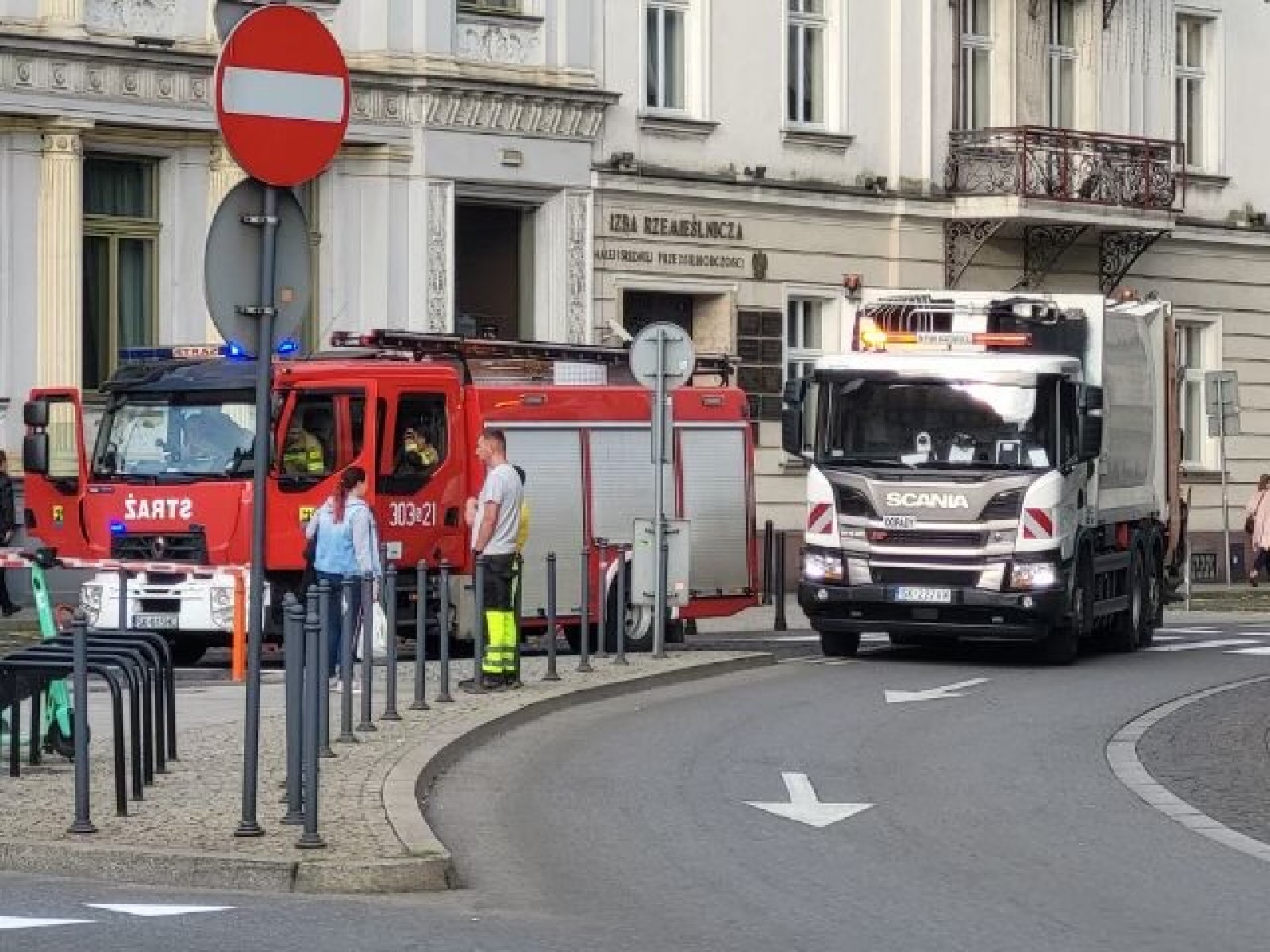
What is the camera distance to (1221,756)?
18.8 m

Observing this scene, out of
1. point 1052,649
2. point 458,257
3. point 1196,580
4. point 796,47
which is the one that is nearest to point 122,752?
point 1052,649

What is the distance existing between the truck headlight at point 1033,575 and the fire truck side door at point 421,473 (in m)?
4.80

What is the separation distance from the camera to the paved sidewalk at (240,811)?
40.0ft

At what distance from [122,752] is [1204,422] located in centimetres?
3680

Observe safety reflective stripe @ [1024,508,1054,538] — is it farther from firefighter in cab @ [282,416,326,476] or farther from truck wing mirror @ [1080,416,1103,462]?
firefighter in cab @ [282,416,326,476]

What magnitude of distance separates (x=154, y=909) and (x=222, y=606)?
47.7 feet

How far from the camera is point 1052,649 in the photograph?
27.5m

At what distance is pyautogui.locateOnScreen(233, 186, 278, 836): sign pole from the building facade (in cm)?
2096

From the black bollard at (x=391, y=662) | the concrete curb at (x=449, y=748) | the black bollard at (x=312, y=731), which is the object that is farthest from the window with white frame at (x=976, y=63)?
the black bollard at (x=312, y=731)

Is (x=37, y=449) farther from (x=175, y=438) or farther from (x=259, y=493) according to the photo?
(x=259, y=493)

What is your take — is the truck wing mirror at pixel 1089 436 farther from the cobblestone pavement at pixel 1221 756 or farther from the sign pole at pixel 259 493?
the sign pole at pixel 259 493

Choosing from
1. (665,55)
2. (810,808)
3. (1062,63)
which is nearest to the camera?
(810,808)

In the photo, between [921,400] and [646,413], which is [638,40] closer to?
[646,413]

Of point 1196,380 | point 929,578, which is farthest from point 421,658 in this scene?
point 1196,380
